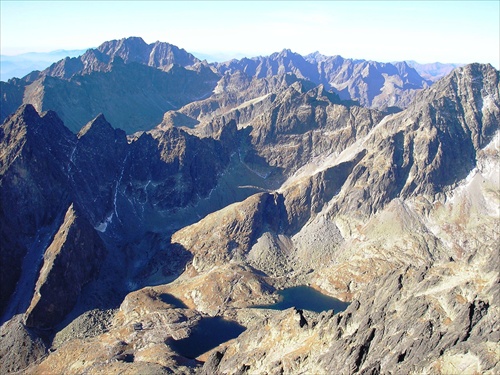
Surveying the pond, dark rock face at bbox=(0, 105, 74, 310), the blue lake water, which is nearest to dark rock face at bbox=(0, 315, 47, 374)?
dark rock face at bbox=(0, 105, 74, 310)

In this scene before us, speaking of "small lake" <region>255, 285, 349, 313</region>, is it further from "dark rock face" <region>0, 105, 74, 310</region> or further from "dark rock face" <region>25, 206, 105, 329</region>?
"dark rock face" <region>0, 105, 74, 310</region>

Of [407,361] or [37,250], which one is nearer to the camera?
[407,361]

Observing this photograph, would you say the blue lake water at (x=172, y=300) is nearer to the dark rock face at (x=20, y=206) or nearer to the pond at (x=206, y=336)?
→ the pond at (x=206, y=336)

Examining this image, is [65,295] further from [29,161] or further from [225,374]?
[225,374]

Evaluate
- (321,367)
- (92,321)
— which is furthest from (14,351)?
(321,367)

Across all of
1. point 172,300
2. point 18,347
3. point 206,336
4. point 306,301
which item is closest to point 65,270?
point 18,347

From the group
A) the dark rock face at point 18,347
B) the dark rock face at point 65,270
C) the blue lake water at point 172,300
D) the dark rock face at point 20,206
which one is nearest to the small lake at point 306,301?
the blue lake water at point 172,300
